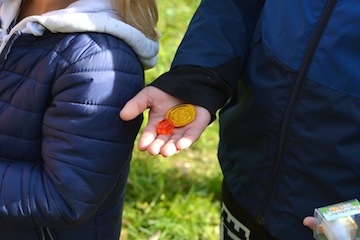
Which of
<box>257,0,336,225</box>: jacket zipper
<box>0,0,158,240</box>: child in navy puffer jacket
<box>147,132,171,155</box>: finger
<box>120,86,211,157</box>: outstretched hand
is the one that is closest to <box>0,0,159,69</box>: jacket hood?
<box>0,0,158,240</box>: child in navy puffer jacket

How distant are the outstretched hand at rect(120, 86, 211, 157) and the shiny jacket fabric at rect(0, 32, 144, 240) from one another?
0.17ft

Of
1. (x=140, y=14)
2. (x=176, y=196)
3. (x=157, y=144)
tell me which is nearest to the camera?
(x=157, y=144)

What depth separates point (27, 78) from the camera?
4.82 feet

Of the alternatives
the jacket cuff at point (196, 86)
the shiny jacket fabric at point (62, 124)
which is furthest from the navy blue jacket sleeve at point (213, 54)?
the shiny jacket fabric at point (62, 124)

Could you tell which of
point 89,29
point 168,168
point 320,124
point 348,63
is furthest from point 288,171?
point 168,168

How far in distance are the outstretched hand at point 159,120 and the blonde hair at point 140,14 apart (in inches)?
8.0

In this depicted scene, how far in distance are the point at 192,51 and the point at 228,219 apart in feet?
1.75

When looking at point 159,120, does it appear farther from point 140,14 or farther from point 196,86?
point 140,14

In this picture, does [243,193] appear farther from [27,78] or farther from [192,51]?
[27,78]

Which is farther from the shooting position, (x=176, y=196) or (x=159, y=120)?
(x=176, y=196)

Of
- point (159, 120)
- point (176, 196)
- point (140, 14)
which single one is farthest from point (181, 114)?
point (176, 196)

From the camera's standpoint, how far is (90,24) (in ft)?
4.75

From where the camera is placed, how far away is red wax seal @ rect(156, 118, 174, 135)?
1.41 m

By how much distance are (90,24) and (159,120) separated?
0.90 ft
